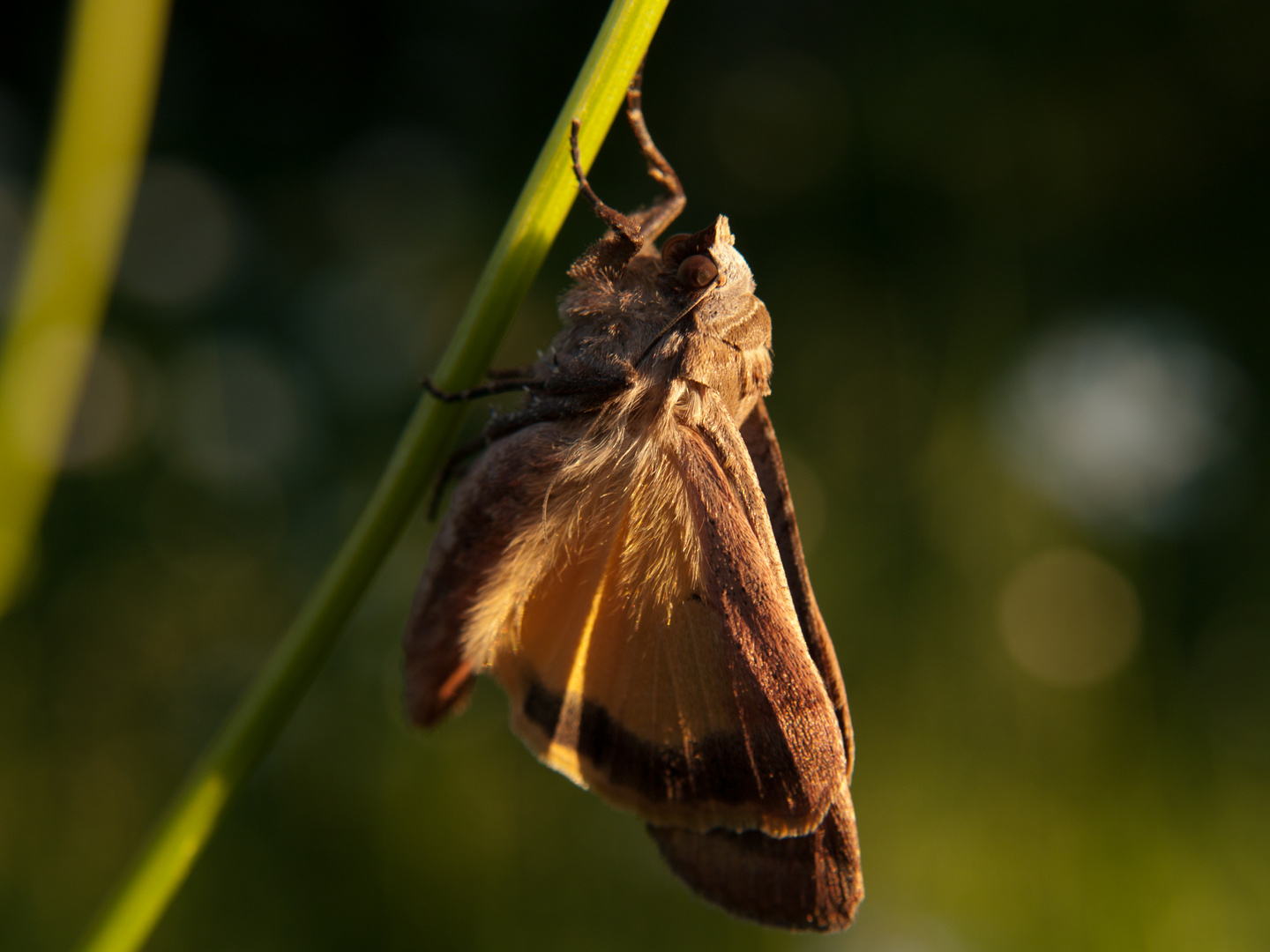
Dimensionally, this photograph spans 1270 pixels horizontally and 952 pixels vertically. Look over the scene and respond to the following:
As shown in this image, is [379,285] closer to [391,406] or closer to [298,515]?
[391,406]

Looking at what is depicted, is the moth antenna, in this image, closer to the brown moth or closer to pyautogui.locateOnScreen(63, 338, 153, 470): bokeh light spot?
the brown moth

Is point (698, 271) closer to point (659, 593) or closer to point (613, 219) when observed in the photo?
point (613, 219)

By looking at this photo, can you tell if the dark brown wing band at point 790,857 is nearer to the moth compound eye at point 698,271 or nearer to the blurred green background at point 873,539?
Answer: the moth compound eye at point 698,271

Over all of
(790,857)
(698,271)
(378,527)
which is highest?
(698,271)

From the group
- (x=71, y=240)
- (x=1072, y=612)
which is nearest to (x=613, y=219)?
(x=71, y=240)

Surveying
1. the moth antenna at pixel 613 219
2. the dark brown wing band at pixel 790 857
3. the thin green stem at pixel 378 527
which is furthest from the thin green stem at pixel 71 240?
the dark brown wing band at pixel 790 857

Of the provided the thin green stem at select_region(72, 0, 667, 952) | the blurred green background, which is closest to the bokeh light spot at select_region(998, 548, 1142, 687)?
the blurred green background
